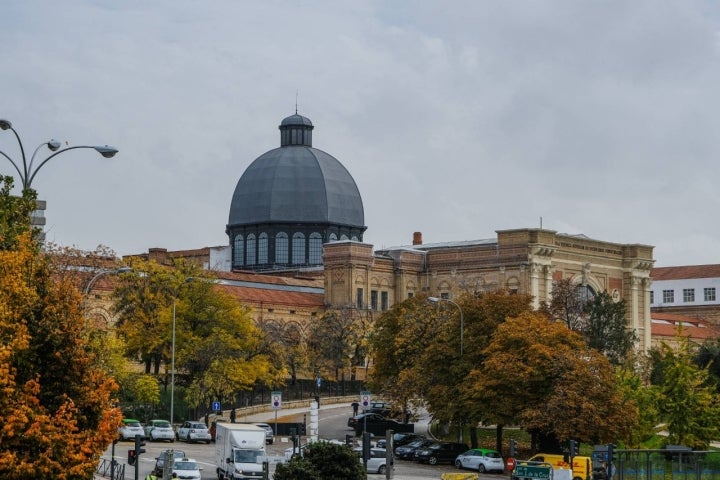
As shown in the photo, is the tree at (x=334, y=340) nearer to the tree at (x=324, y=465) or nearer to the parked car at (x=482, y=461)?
the parked car at (x=482, y=461)

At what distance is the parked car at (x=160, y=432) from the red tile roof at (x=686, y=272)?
10544 centimetres

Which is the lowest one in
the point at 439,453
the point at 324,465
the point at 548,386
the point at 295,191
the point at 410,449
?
the point at 439,453

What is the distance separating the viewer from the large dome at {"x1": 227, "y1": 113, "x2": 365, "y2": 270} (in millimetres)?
152250

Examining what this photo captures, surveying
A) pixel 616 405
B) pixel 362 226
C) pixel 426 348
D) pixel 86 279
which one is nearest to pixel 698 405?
pixel 616 405

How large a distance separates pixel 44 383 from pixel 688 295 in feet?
501

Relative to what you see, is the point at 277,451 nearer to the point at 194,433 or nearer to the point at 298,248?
the point at 194,433

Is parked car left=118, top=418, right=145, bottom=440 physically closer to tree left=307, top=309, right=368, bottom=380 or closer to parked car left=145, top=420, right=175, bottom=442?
parked car left=145, top=420, right=175, bottom=442

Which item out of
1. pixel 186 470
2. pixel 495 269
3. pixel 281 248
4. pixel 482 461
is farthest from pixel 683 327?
pixel 186 470

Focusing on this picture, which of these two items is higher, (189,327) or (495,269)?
(495,269)

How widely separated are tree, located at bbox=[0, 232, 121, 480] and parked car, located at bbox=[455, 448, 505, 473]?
4022 cm

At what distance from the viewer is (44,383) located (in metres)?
36.3

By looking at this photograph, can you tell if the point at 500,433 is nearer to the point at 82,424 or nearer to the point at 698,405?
the point at 698,405

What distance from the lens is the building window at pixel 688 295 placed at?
18125 centimetres

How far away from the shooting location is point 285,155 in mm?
155500
